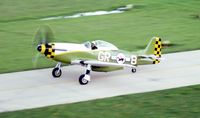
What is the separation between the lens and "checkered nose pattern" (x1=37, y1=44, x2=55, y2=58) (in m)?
17.6

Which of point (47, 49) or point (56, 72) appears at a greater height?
point (47, 49)

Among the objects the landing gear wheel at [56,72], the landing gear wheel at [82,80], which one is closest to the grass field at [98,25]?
the landing gear wheel at [56,72]

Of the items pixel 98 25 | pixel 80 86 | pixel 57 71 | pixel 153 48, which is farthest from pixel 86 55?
pixel 98 25

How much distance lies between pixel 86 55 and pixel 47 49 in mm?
1326

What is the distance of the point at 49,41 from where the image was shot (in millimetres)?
18062

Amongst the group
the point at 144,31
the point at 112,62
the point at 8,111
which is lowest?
the point at 8,111

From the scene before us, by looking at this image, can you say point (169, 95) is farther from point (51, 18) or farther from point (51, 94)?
point (51, 18)

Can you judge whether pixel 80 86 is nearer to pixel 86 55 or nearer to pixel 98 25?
pixel 86 55

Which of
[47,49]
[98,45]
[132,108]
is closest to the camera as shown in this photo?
[132,108]

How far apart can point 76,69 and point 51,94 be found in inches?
135

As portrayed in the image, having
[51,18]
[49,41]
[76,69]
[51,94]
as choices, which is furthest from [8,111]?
[51,18]

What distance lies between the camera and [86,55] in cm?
1788

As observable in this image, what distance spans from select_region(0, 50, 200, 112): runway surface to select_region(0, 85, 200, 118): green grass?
0.65 metres

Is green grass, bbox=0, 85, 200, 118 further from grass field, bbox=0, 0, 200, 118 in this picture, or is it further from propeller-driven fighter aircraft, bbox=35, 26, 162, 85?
propeller-driven fighter aircraft, bbox=35, 26, 162, 85
